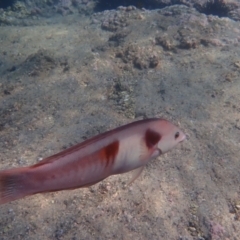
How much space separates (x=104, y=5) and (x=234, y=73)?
1004cm

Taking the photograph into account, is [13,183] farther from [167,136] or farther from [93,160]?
[167,136]

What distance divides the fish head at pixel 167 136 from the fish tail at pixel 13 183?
95 centimetres

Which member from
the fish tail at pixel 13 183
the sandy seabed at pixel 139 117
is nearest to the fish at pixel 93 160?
the fish tail at pixel 13 183

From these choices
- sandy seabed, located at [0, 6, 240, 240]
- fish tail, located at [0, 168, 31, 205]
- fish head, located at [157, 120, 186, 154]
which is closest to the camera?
fish tail, located at [0, 168, 31, 205]

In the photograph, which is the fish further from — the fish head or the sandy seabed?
the sandy seabed

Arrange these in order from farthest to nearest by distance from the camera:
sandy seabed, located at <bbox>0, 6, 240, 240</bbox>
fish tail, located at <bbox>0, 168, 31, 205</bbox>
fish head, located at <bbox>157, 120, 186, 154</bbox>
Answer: sandy seabed, located at <bbox>0, 6, 240, 240</bbox> < fish head, located at <bbox>157, 120, 186, 154</bbox> < fish tail, located at <bbox>0, 168, 31, 205</bbox>

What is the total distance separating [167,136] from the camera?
207cm

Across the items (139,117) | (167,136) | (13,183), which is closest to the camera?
(13,183)

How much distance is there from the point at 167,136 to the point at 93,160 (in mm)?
601

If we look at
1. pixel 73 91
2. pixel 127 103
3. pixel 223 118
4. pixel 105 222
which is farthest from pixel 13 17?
pixel 105 222

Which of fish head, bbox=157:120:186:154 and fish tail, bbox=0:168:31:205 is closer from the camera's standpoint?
fish tail, bbox=0:168:31:205

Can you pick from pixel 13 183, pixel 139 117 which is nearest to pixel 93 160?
pixel 13 183

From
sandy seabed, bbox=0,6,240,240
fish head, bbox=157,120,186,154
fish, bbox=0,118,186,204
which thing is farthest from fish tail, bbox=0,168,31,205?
sandy seabed, bbox=0,6,240,240

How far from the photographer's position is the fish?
168 cm
